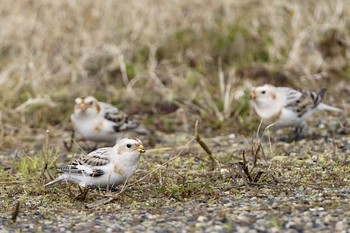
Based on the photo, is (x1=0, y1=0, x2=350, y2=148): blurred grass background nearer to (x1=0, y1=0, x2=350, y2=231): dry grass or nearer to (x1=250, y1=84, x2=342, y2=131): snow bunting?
(x1=0, y1=0, x2=350, y2=231): dry grass

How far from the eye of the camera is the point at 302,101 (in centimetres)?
880

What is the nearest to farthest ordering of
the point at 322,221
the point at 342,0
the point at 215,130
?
the point at 322,221 < the point at 215,130 < the point at 342,0

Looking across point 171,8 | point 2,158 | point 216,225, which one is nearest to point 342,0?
point 171,8

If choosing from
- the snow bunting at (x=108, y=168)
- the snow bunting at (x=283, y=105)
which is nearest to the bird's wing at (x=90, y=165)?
the snow bunting at (x=108, y=168)

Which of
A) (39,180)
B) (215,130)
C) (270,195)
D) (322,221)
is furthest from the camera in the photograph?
(215,130)

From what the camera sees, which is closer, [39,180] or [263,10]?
[39,180]

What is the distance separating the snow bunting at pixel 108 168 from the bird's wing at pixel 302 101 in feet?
9.22

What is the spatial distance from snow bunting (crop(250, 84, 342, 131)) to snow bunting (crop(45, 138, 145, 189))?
→ 8.79 feet

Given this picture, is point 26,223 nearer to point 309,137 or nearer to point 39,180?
point 39,180

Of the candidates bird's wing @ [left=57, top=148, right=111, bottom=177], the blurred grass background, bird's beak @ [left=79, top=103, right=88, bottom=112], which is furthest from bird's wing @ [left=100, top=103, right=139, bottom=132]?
bird's wing @ [left=57, top=148, right=111, bottom=177]

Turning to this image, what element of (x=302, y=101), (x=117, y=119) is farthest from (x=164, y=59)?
(x=302, y=101)

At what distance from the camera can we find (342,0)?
1152cm

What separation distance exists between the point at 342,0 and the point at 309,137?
3.50m

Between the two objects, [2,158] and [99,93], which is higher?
[99,93]
